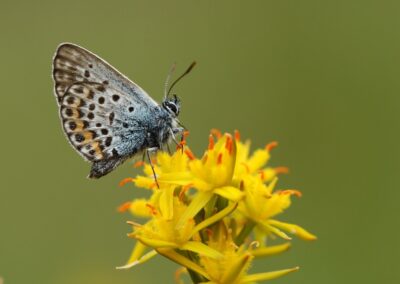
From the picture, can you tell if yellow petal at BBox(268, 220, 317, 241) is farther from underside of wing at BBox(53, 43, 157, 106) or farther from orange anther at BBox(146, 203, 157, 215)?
underside of wing at BBox(53, 43, 157, 106)

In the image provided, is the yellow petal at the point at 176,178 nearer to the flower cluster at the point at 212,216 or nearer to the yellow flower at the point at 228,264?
the flower cluster at the point at 212,216

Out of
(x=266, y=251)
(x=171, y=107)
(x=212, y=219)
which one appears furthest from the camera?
(x=171, y=107)

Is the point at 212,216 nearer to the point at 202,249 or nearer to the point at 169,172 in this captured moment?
the point at 202,249

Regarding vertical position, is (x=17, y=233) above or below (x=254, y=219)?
below

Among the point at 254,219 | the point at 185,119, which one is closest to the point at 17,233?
the point at 185,119

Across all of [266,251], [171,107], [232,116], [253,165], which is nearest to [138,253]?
[266,251]

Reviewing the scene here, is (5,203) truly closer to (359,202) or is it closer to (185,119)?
(185,119)

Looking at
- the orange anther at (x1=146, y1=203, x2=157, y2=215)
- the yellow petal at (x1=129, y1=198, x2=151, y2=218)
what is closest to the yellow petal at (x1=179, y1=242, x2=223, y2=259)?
the orange anther at (x1=146, y1=203, x2=157, y2=215)
